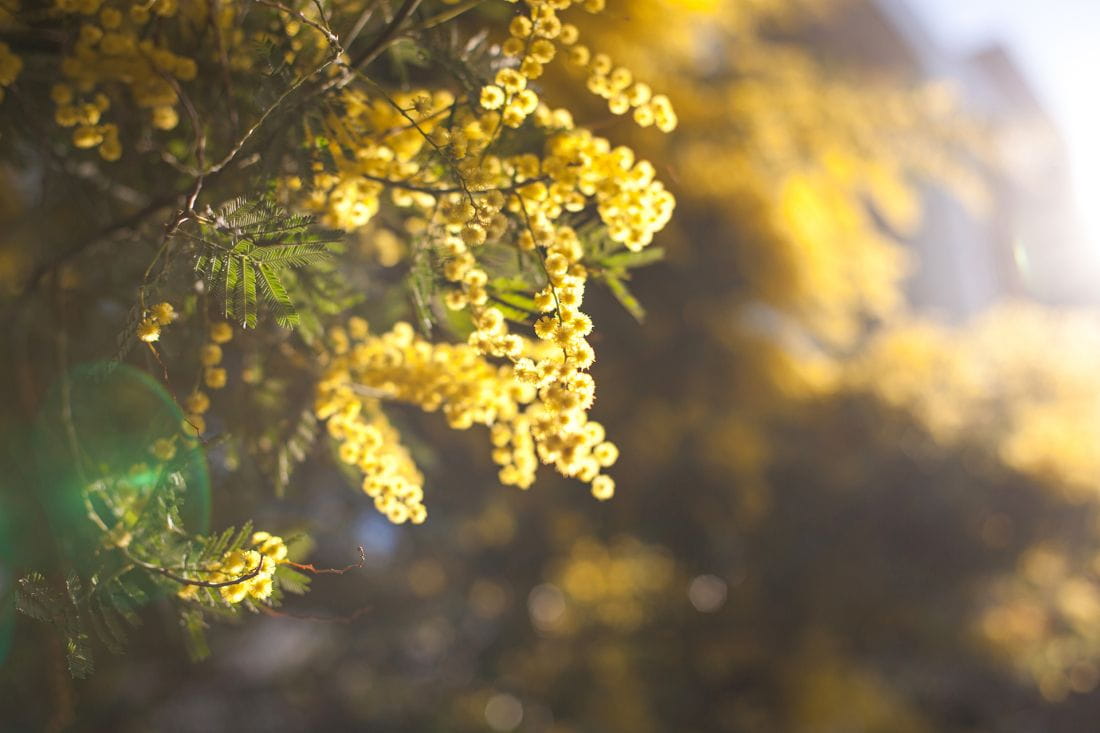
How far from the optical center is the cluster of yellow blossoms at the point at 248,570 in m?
0.74

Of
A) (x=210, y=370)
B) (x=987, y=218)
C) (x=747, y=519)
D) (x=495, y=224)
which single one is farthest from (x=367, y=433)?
(x=987, y=218)

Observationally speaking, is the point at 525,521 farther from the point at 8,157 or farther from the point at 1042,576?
the point at 8,157

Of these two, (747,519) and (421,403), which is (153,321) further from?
(747,519)

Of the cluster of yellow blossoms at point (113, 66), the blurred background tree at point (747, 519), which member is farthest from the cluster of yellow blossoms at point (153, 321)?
the blurred background tree at point (747, 519)

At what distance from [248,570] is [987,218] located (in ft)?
28.3

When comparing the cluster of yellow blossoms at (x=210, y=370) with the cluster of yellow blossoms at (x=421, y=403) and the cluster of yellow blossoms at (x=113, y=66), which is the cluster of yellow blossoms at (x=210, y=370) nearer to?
the cluster of yellow blossoms at (x=421, y=403)

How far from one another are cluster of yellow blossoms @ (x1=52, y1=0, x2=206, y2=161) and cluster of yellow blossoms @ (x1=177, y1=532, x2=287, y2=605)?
547mm

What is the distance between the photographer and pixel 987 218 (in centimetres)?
787

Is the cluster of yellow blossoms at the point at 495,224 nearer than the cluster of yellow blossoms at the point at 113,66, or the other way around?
the cluster of yellow blossoms at the point at 495,224

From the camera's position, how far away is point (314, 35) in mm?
1075

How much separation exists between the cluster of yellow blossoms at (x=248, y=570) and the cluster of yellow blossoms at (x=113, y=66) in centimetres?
55

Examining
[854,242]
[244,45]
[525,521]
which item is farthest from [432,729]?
[244,45]

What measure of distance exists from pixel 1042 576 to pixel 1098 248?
4.69m

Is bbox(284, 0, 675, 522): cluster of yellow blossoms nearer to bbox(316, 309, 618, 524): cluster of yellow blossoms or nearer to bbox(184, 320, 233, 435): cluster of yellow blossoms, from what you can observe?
bbox(316, 309, 618, 524): cluster of yellow blossoms
